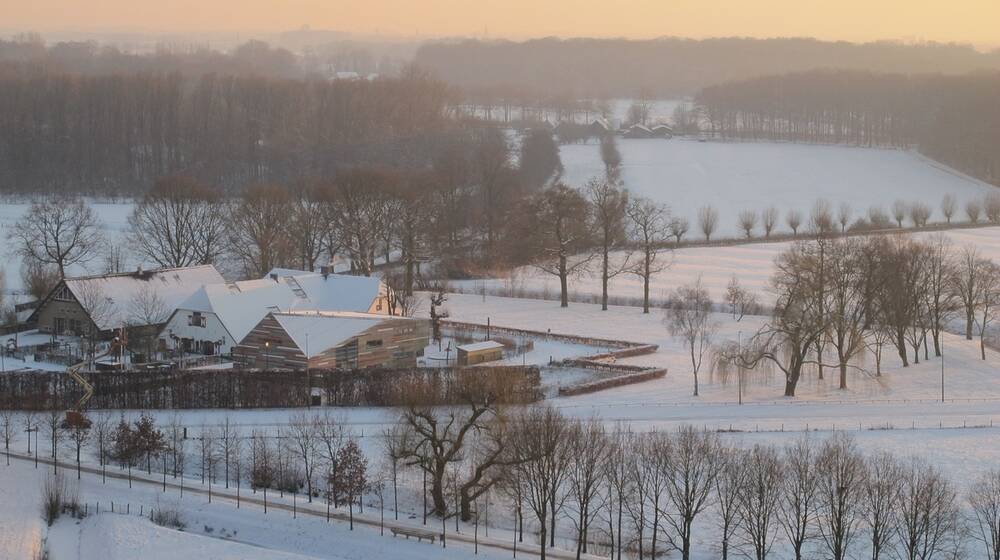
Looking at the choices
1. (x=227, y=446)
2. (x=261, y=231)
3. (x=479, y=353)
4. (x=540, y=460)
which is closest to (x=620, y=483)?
(x=540, y=460)

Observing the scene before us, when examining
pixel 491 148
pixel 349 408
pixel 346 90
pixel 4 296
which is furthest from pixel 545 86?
pixel 349 408

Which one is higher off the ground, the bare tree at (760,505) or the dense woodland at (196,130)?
the dense woodland at (196,130)

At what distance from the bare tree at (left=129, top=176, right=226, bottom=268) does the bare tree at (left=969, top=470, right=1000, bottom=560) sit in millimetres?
37949

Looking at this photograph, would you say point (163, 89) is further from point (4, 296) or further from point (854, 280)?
point (854, 280)

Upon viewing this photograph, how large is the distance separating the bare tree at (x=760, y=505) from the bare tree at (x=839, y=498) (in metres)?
0.92

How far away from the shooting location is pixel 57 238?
2159 inches

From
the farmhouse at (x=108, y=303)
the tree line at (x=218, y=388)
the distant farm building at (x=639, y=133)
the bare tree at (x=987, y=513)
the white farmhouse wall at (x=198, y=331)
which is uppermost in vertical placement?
the distant farm building at (x=639, y=133)

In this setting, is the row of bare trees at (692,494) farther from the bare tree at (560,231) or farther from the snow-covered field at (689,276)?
the snow-covered field at (689,276)

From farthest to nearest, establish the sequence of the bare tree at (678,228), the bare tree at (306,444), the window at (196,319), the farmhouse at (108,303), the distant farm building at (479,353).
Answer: the bare tree at (678,228) → the farmhouse at (108,303) → the window at (196,319) → the distant farm building at (479,353) → the bare tree at (306,444)

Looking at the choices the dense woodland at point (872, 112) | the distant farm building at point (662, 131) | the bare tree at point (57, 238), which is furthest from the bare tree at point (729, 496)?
the distant farm building at point (662, 131)

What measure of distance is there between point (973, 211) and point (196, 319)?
172ft

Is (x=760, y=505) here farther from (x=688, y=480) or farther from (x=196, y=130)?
(x=196, y=130)

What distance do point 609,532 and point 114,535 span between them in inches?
415

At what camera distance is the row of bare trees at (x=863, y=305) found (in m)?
37.9
